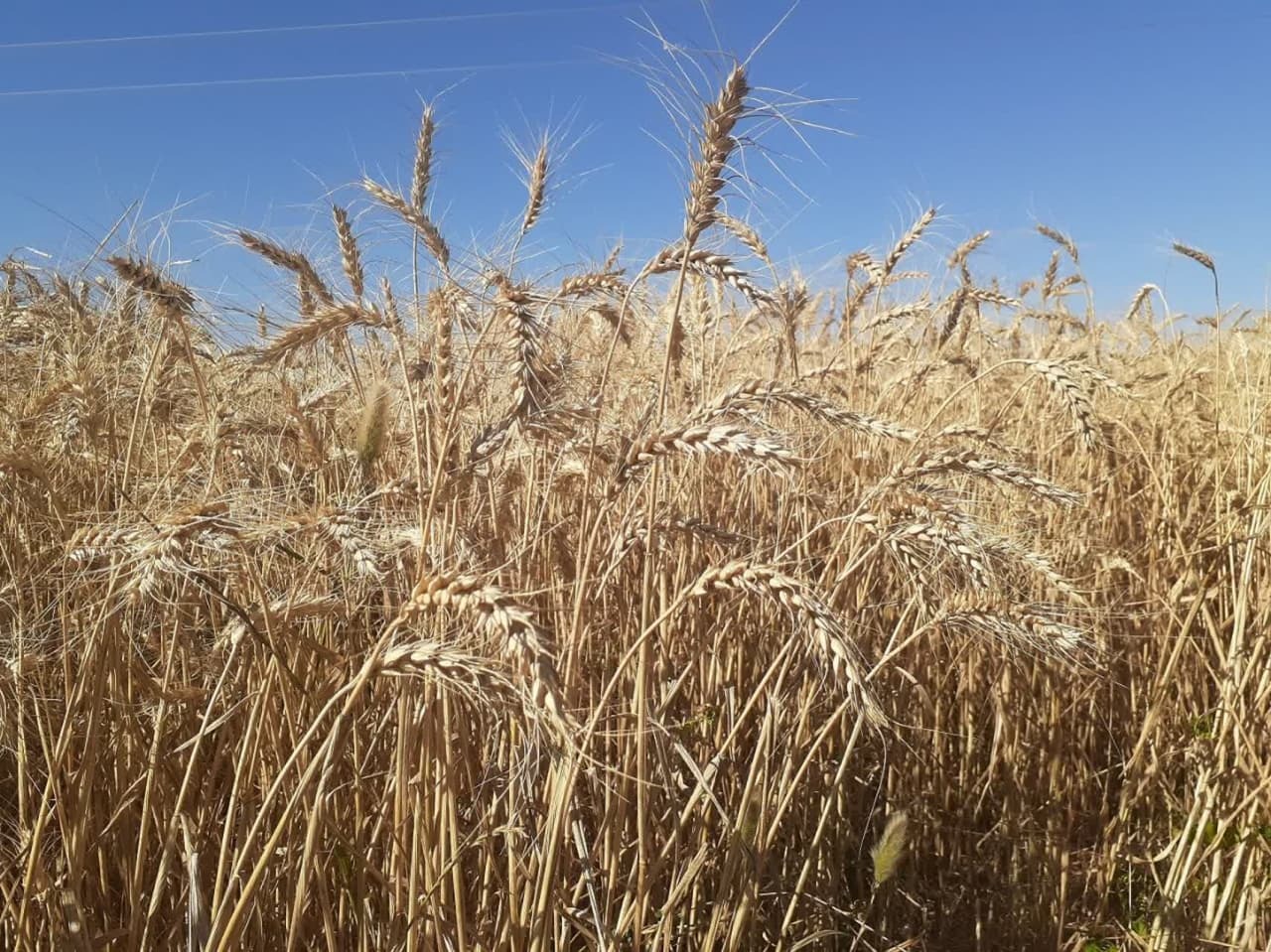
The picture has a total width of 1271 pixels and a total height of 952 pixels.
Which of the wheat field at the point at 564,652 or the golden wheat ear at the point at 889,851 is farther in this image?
the golden wheat ear at the point at 889,851

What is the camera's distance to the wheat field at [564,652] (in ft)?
4.30

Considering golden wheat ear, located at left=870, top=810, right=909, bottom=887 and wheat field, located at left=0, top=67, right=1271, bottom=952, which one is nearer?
wheat field, located at left=0, top=67, right=1271, bottom=952

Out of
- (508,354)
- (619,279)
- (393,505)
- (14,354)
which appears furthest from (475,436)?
(14,354)

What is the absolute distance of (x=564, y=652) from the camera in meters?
1.43

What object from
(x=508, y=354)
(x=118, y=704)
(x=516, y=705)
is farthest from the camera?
(x=118, y=704)

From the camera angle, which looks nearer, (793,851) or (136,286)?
(136,286)

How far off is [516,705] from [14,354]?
2887 millimetres

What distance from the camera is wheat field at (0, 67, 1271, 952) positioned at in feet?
4.30

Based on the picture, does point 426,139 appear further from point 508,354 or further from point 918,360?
point 918,360

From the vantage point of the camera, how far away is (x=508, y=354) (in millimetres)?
1408

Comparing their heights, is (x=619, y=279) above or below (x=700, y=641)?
above

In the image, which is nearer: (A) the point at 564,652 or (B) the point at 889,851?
(A) the point at 564,652

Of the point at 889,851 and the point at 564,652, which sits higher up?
the point at 564,652

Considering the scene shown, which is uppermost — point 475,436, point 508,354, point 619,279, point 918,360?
point 918,360
